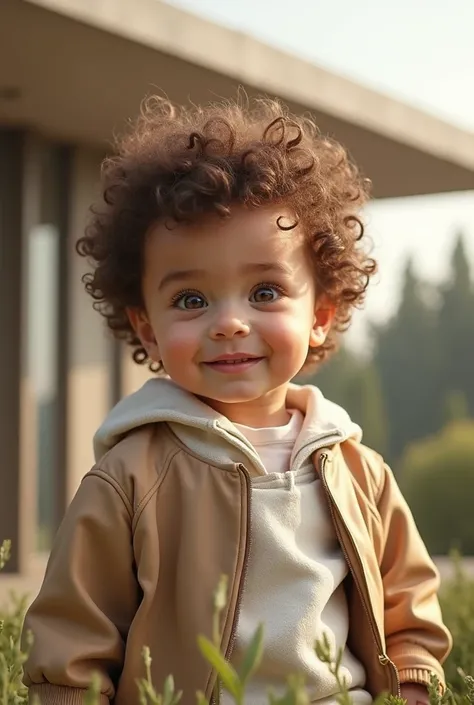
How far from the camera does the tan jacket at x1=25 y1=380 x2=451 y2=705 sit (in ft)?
7.57

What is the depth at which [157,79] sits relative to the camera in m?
7.14

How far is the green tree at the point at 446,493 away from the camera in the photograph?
522 inches

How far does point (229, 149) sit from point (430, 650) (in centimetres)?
117

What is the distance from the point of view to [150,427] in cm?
255

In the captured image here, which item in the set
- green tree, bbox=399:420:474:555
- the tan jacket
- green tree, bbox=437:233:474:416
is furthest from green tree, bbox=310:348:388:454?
the tan jacket

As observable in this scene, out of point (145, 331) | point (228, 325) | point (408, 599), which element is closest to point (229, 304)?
point (228, 325)

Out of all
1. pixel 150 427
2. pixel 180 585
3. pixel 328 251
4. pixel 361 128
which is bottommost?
pixel 180 585

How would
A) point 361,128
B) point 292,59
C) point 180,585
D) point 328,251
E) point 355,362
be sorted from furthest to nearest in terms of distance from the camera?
point 355,362 → point 361,128 → point 292,59 → point 328,251 → point 180,585

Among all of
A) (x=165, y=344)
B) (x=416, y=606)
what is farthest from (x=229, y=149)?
(x=416, y=606)

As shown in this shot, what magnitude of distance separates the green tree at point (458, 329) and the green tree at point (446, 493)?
17.5 meters

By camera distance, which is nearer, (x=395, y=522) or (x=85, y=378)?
(x=395, y=522)

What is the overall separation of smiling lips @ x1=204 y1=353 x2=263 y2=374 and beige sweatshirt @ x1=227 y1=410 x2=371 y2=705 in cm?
15

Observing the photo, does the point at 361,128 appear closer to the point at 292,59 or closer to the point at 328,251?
the point at 292,59

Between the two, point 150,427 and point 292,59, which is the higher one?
point 292,59
